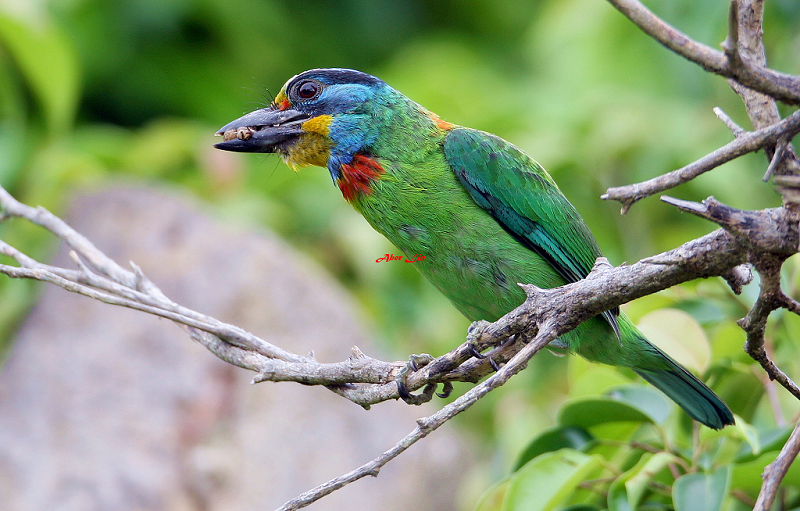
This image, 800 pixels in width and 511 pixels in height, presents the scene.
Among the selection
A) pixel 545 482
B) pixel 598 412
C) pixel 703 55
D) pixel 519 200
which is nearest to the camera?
pixel 703 55

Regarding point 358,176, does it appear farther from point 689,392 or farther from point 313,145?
point 689,392

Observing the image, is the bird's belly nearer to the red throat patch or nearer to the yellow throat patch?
the red throat patch

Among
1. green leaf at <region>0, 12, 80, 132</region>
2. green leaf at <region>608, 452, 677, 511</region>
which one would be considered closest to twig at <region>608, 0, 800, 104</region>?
green leaf at <region>608, 452, 677, 511</region>

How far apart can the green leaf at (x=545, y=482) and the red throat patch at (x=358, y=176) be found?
915 mm

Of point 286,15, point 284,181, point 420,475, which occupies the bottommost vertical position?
point 420,475

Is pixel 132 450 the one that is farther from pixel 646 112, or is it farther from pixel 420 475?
pixel 646 112

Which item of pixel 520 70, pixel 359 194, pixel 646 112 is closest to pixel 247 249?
pixel 359 194

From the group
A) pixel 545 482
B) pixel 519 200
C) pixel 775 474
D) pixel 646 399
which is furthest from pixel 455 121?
pixel 775 474

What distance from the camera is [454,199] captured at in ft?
7.23

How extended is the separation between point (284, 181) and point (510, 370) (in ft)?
12.8

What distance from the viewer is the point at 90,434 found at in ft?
11.7

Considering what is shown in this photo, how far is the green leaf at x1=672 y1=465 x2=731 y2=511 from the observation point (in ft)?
5.70

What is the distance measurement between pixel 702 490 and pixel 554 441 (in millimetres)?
472

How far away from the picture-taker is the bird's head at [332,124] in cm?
231
